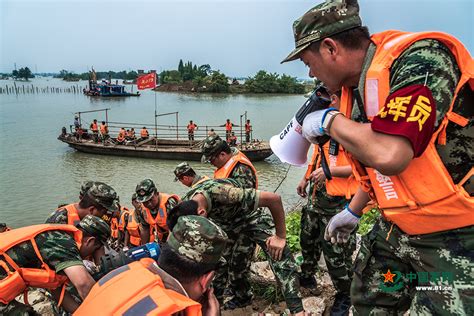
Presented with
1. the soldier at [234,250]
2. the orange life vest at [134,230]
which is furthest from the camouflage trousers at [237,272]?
the orange life vest at [134,230]

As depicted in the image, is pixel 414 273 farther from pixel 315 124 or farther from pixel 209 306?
pixel 209 306

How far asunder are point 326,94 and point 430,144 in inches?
44.6

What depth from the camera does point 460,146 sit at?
5.32ft

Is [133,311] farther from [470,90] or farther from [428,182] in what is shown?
[470,90]

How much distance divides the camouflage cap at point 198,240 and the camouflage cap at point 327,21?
996 mm

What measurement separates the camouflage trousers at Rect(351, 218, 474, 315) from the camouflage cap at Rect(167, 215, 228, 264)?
0.91 meters

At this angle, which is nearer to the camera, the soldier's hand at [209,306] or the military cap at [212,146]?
the soldier's hand at [209,306]

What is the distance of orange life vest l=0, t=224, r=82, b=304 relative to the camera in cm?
277

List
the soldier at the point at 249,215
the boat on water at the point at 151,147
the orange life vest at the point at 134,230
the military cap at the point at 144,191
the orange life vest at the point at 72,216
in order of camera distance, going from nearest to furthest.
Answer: the soldier at the point at 249,215 < the orange life vest at the point at 72,216 < the military cap at the point at 144,191 < the orange life vest at the point at 134,230 < the boat on water at the point at 151,147

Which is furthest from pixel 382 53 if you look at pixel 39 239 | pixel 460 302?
pixel 39 239

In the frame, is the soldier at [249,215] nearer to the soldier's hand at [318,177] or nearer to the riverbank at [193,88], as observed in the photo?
the soldier's hand at [318,177]

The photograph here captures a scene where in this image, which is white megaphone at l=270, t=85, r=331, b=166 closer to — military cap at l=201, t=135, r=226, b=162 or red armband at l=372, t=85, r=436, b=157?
red armband at l=372, t=85, r=436, b=157

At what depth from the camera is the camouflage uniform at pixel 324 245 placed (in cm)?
375

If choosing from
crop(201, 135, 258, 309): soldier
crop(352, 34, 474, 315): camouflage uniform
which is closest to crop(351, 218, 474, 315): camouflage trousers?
crop(352, 34, 474, 315): camouflage uniform
